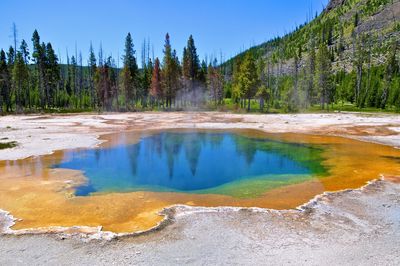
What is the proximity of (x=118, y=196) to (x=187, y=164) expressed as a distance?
758 cm

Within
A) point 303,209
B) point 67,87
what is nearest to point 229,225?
point 303,209

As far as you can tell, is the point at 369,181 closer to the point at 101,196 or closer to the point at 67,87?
the point at 101,196

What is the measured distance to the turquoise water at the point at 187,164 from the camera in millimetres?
14648

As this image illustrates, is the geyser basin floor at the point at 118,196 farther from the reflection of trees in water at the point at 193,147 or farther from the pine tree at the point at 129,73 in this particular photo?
the pine tree at the point at 129,73

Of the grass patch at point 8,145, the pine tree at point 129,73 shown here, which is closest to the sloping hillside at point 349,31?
the pine tree at point 129,73

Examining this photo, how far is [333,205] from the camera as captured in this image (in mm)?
10609

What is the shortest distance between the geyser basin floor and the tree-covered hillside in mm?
44401

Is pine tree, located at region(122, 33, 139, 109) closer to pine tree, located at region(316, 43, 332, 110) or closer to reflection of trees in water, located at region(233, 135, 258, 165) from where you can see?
pine tree, located at region(316, 43, 332, 110)

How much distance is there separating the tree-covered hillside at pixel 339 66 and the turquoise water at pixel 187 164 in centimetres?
3623

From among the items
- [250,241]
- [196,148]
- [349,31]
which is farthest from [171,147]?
[349,31]

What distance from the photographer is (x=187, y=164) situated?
1939 centimetres

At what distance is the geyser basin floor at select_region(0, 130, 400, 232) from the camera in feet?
31.8

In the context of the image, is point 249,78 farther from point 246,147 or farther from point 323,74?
point 246,147

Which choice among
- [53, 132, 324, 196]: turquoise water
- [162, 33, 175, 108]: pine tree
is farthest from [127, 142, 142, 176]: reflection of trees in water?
[162, 33, 175, 108]: pine tree
